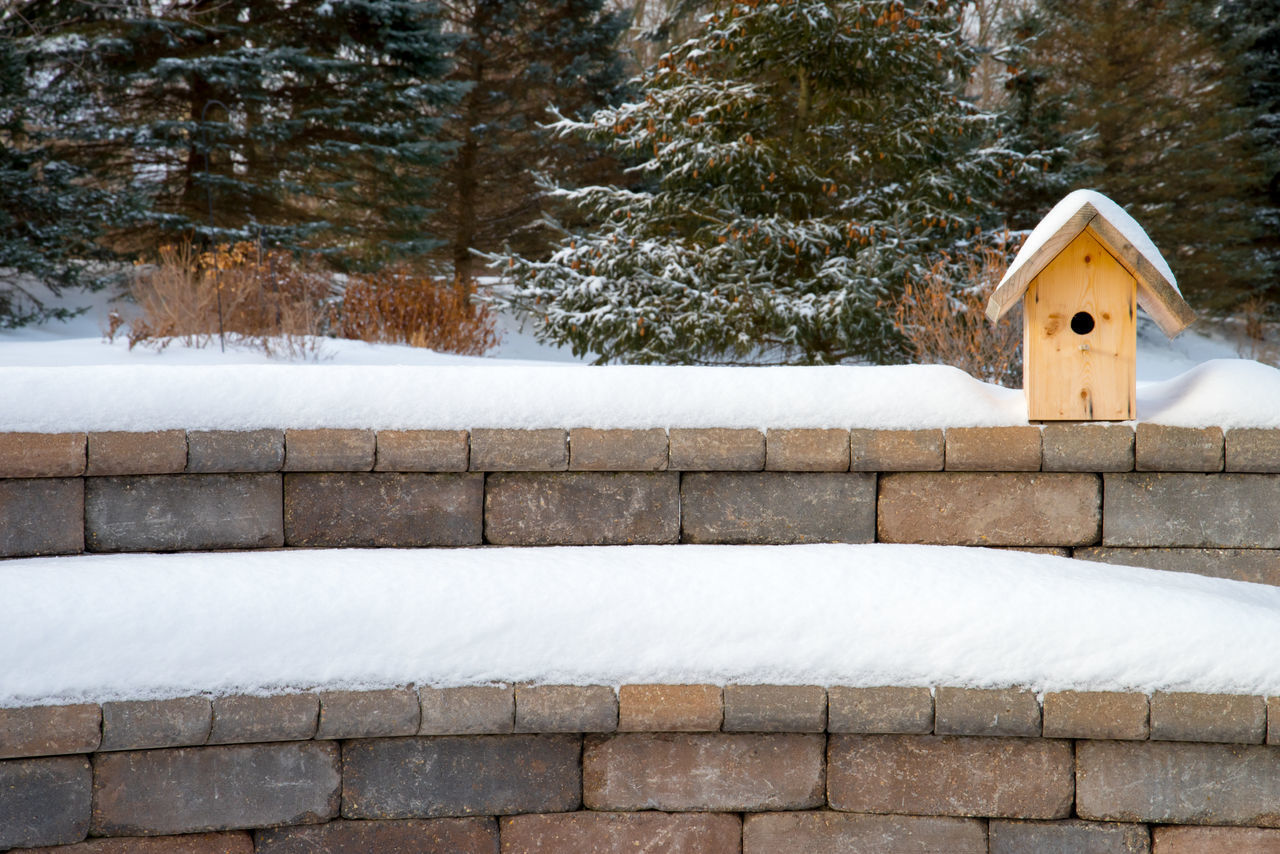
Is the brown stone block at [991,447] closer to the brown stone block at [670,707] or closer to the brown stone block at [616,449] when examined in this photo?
the brown stone block at [616,449]

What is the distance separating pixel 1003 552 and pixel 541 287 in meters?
7.67

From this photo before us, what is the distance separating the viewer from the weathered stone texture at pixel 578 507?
3.06 meters

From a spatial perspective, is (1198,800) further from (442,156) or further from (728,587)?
(442,156)

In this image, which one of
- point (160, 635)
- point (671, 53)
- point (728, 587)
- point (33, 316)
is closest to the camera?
point (160, 635)

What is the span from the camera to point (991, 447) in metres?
3.05

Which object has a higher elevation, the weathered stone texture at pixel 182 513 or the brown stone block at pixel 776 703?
the weathered stone texture at pixel 182 513

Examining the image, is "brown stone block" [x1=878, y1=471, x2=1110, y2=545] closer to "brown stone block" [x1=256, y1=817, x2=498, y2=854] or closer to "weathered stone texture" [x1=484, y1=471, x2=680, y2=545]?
"weathered stone texture" [x1=484, y1=471, x2=680, y2=545]

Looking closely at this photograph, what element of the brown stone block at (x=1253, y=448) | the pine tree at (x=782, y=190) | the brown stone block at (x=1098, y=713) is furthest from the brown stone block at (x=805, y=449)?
the pine tree at (x=782, y=190)

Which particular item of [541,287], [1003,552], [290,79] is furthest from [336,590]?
[290,79]

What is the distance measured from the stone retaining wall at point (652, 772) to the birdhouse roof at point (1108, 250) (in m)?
1.37

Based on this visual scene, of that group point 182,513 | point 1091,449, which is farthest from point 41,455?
point 1091,449

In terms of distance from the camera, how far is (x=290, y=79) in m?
14.7

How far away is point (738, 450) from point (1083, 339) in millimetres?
1263

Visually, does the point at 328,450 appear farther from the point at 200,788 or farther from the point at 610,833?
the point at 610,833
